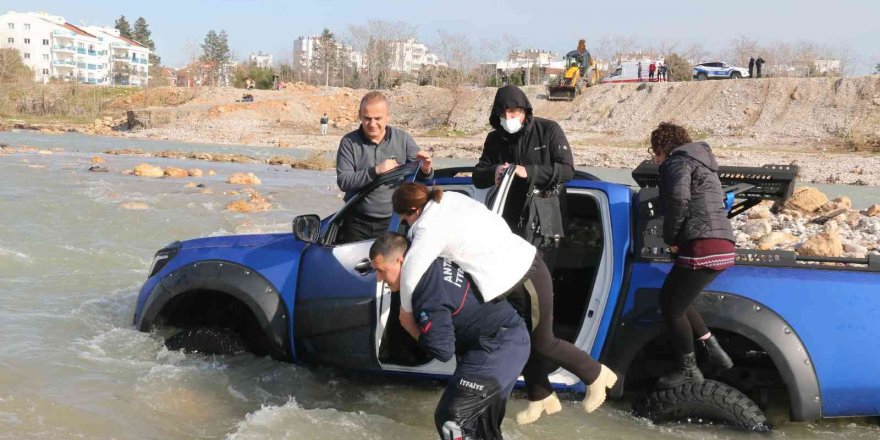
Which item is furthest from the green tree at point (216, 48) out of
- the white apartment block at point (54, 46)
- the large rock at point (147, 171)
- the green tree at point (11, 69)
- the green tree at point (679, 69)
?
the large rock at point (147, 171)

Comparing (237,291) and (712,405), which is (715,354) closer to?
(712,405)

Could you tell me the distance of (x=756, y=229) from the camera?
11.2 metres

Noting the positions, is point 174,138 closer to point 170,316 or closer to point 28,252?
point 28,252

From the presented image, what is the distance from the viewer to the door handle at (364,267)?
4531 millimetres

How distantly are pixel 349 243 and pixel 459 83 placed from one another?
54947 millimetres

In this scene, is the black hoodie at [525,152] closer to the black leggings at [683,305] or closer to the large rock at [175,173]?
the black leggings at [683,305]

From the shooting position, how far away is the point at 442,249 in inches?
148

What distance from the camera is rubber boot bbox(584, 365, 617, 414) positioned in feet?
14.1

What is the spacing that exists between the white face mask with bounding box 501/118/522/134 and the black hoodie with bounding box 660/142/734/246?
1.02 meters

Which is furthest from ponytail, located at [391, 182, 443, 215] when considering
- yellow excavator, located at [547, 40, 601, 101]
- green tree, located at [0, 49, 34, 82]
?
green tree, located at [0, 49, 34, 82]

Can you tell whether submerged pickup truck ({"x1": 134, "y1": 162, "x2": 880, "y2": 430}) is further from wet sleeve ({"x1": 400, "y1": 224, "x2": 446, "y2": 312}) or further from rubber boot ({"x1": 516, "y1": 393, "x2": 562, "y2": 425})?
wet sleeve ({"x1": 400, "y1": 224, "x2": 446, "y2": 312})

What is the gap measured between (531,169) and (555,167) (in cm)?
18

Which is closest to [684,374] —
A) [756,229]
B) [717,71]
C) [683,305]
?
[683,305]

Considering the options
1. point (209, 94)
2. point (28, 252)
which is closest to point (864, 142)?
point (28, 252)
